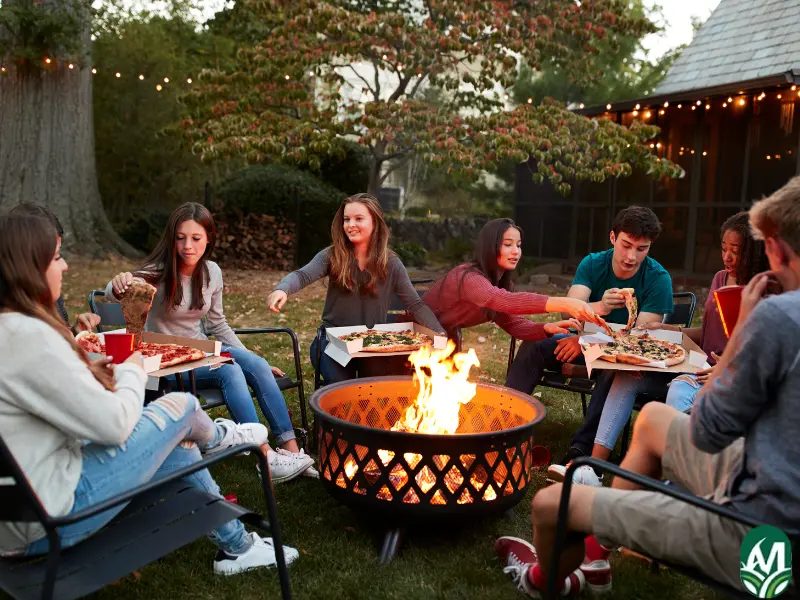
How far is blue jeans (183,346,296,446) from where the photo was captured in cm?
378

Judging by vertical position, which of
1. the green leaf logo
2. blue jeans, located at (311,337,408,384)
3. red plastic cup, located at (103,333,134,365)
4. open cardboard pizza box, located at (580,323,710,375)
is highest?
red plastic cup, located at (103,333,134,365)

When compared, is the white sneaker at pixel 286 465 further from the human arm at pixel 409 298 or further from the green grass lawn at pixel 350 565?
the human arm at pixel 409 298

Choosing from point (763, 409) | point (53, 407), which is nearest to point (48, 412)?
point (53, 407)

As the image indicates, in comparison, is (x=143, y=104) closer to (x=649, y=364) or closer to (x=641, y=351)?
(x=641, y=351)

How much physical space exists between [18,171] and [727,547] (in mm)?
12699

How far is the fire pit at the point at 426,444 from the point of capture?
287cm

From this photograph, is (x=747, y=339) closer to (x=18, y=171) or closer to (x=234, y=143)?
(x=234, y=143)

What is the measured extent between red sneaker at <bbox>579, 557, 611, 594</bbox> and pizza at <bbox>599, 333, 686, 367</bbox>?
3.59 ft

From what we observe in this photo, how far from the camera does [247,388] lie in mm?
3834

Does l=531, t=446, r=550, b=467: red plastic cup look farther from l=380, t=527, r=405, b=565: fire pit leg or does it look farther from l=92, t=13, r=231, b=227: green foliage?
l=92, t=13, r=231, b=227: green foliage

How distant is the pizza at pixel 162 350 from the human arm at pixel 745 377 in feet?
7.06

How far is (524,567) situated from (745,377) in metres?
1.37

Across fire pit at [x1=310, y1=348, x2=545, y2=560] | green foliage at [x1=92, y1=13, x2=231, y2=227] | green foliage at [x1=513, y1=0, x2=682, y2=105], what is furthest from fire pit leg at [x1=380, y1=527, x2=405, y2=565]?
green foliage at [x1=513, y1=0, x2=682, y2=105]

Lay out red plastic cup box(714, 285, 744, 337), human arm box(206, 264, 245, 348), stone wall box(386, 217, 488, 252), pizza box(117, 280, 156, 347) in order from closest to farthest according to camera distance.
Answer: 1. red plastic cup box(714, 285, 744, 337)
2. pizza box(117, 280, 156, 347)
3. human arm box(206, 264, 245, 348)
4. stone wall box(386, 217, 488, 252)
